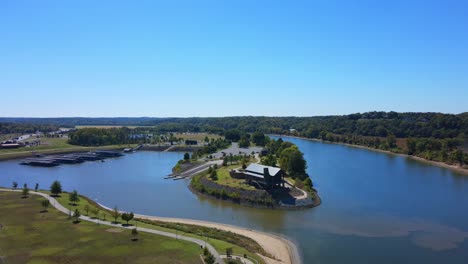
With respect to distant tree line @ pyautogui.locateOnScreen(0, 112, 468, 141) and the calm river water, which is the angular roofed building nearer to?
the calm river water

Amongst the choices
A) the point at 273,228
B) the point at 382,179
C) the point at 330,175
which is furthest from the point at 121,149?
the point at 273,228

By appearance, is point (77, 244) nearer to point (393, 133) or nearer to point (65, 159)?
point (65, 159)

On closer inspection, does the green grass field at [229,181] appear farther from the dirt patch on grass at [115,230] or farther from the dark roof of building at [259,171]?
the dirt patch on grass at [115,230]

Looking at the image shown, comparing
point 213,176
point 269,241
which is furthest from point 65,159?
point 269,241

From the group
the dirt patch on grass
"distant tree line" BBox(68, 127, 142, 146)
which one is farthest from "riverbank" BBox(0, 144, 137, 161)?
the dirt patch on grass

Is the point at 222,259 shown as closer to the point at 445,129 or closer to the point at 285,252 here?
the point at 285,252

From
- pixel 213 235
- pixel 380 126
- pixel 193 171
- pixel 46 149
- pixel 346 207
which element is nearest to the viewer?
pixel 213 235

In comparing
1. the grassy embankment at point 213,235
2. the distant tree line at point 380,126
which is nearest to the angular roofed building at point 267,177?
the grassy embankment at point 213,235
